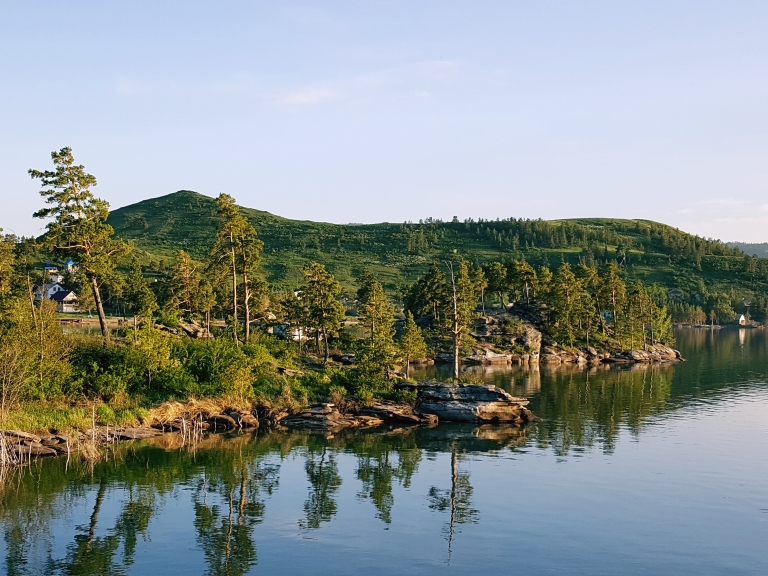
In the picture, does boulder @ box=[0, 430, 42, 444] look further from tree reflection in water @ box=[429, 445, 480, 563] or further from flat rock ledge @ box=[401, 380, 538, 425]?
flat rock ledge @ box=[401, 380, 538, 425]

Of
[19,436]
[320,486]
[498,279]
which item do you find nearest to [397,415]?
[320,486]

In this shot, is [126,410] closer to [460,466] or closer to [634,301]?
[460,466]

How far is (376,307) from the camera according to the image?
273ft

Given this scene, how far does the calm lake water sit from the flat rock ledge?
1908 millimetres

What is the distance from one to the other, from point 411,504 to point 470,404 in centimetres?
2447

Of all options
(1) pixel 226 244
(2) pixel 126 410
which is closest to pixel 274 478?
(2) pixel 126 410

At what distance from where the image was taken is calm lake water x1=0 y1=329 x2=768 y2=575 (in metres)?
31.7

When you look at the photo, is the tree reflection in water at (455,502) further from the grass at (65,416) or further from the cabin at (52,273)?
the cabin at (52,273)

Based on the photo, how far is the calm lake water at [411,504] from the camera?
3173 cm

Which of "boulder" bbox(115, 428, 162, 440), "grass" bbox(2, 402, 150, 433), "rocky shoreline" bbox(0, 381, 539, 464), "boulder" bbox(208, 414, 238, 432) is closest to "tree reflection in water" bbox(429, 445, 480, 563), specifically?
"rocky shoreline" bbox(0, 381, 539, 464)

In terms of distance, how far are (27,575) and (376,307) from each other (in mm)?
56570

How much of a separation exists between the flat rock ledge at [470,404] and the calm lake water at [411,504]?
191 centimetres

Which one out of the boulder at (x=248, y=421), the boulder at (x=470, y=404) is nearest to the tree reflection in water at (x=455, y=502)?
the boulder at (x=470, y=404)

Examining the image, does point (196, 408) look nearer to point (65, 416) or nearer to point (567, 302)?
point (65, 416)
